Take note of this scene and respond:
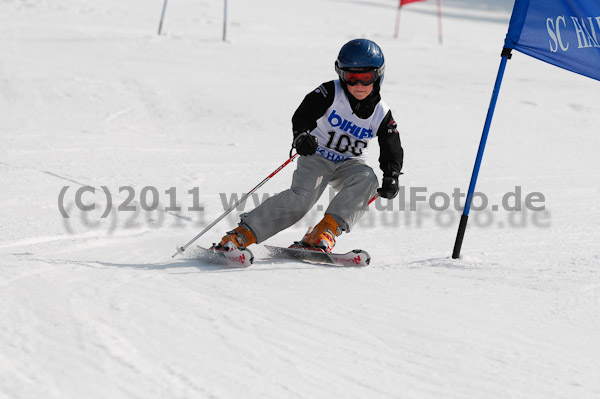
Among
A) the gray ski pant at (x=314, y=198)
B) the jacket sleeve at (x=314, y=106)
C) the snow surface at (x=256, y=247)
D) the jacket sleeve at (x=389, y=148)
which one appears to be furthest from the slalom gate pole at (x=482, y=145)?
the jacket sleeve at (x=314, y=106)

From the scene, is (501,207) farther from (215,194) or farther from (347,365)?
(347,365)

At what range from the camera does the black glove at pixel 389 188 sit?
168 inches

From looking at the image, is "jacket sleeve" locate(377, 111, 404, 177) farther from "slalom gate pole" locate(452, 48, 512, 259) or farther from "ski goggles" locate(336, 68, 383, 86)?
"slalom gate pole" locate(452, 48, 512, 259)

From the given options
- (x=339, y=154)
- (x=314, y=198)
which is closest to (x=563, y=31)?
(x=339, y=154)

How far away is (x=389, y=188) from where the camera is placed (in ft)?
14.1

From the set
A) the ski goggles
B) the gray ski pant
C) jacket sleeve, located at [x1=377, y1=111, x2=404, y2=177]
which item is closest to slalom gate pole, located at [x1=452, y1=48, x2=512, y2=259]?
jacket sleeve, located at [x1=377, y1=111, x2=404, y2=177]

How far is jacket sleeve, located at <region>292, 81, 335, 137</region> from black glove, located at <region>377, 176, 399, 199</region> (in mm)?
569

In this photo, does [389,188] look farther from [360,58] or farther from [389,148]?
[360,58]

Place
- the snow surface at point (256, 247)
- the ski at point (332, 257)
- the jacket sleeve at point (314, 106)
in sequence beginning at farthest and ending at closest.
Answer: the jacket sleeve at point (314, 106) < the ski at point (332, 257) < the snow surface at point (256, 247)

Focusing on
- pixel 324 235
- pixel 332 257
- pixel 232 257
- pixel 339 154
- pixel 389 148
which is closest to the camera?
pixel 232 257

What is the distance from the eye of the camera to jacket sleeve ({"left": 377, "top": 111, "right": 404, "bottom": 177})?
4.44 m

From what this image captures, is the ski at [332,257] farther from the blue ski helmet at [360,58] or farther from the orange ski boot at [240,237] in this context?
the blue ski helmet at [360,58]

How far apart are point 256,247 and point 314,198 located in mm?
541

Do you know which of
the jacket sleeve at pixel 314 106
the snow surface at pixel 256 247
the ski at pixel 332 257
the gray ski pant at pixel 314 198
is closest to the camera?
the snow surface at pixel 256 247
